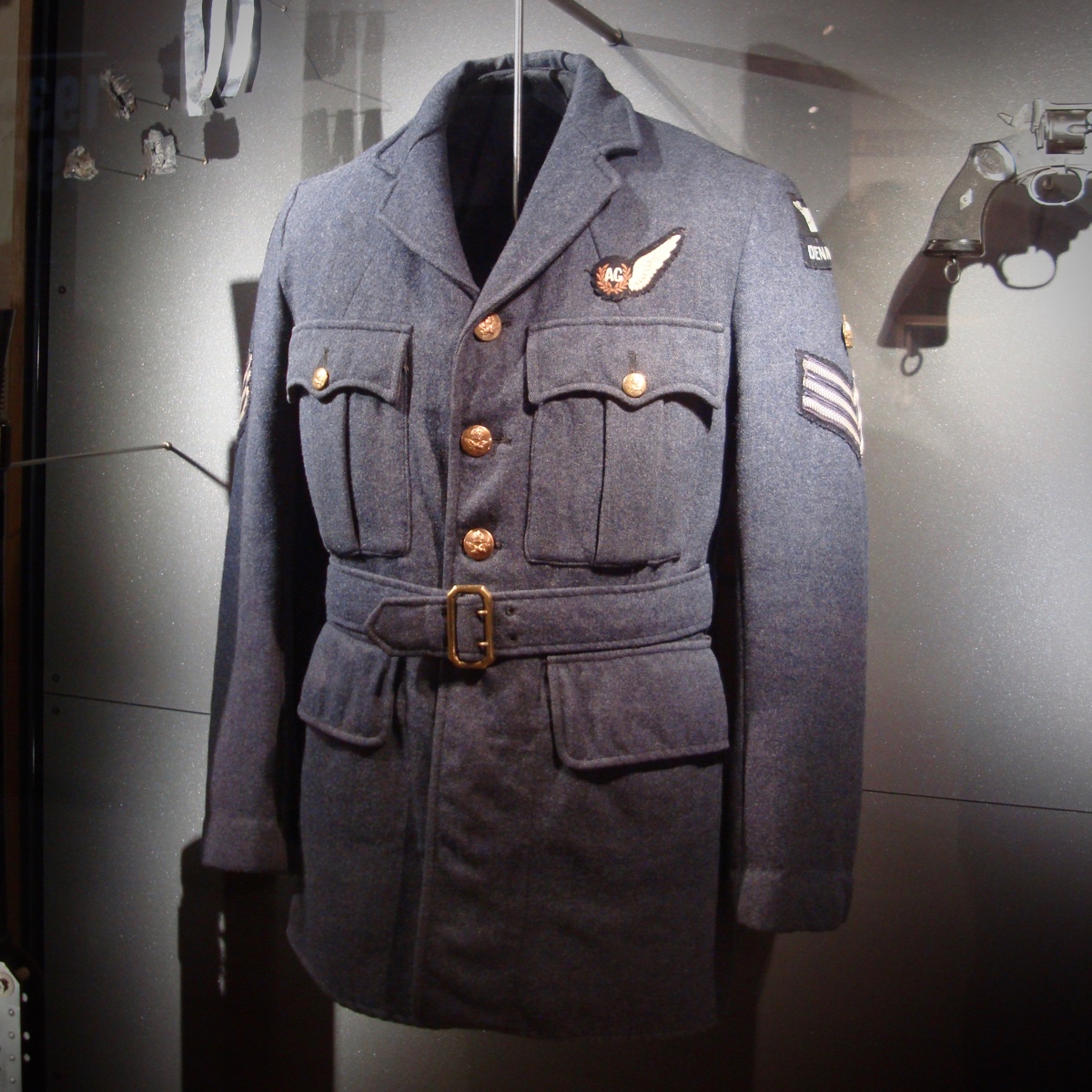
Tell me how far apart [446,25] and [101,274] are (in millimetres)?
786

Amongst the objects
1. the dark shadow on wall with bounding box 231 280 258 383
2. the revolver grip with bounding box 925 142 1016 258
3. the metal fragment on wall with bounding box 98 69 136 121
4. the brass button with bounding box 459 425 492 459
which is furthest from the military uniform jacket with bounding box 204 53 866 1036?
the metal fragment on wall with bounding box 98 69 136 121

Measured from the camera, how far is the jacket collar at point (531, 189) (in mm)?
1196

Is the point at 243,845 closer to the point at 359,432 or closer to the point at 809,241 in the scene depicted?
the point at 359,432

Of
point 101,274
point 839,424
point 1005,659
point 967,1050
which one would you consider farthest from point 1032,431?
point 101,274

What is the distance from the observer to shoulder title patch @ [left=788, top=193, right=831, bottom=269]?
124 centimetres

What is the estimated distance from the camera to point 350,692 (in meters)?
1.24

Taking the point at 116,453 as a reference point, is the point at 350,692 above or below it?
below

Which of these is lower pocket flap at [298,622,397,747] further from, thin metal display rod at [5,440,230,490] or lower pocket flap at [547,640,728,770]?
thin metal display rod at [5,440,230,490]

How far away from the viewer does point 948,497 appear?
156cm

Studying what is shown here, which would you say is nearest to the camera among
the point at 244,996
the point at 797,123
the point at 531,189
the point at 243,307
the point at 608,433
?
the point at 608,433

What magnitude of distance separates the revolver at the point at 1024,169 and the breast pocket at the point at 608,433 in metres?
0.55

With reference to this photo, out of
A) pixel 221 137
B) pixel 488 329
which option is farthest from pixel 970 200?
pixel 221 137

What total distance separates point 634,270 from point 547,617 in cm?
43

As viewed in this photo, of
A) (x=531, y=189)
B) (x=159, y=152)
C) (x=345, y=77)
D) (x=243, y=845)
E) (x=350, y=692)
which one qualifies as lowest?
(x=243, y=845)
